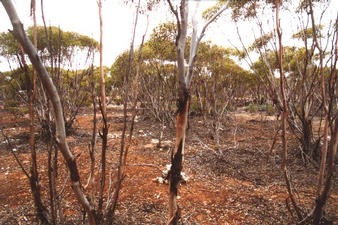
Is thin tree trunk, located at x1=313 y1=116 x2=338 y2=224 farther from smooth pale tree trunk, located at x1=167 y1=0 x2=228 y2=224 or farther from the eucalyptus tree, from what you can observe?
smooth pale tree trunk, located at x1=167 y1=0 x2=228 y2=224

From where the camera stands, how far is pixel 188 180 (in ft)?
11.3

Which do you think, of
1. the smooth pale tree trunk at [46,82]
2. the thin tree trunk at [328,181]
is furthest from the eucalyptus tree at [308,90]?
the smooth pale tree trunk at [46,82]

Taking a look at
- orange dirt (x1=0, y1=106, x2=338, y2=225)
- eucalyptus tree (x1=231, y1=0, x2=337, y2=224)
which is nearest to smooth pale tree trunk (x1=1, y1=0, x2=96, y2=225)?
orange dirt (x1=0, y1=106, x2=338, y2=225)

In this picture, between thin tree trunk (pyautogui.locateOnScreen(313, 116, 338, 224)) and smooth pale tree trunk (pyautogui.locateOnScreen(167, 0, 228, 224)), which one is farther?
thin tree trunk (pyautogui.locateOnScreen(313, 116, 338, 224))

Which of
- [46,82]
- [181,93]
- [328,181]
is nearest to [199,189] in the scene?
[328,181]

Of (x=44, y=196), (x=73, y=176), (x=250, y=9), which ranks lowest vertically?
(x=44, y=196)

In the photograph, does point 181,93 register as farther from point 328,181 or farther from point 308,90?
point 308,90

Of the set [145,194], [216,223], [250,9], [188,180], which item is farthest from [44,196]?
[250,9]

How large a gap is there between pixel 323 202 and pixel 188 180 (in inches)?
78.2

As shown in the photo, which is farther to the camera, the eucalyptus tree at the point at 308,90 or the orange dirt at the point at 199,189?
the orange dirt at the point at 199,189

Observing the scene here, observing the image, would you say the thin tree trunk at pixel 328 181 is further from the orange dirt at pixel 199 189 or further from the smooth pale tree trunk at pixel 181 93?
the smooth pale tree trunk at pixel 181 93

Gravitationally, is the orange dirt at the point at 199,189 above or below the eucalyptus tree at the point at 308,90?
below

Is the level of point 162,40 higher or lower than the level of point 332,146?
higher

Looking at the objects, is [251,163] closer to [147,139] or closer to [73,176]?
[147,139]
